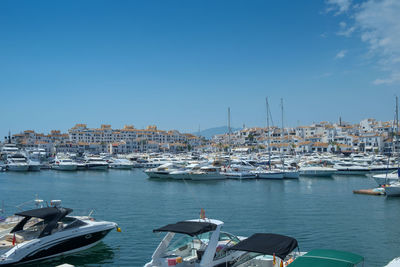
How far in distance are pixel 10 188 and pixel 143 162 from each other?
153 ft

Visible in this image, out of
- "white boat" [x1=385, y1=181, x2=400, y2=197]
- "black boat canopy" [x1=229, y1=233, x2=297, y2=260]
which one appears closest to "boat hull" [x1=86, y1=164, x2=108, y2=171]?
"white boat" [x1=385, y1=181, x2=400, y2=197]

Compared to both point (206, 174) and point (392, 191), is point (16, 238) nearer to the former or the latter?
point (392, 191)

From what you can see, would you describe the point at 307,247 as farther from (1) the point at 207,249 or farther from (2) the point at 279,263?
(1) the point at 207,249

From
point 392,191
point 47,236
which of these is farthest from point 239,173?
point 47,236

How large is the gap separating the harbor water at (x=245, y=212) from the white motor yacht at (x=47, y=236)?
586 mm

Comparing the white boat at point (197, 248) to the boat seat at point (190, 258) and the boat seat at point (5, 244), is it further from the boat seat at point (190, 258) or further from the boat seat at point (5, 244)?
the boat seat at point (5, 244)

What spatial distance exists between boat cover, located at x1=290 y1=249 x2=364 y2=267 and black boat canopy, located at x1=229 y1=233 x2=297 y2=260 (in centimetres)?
81

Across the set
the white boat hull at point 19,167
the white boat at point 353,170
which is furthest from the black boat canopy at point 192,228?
the white boat hull at point 19,167

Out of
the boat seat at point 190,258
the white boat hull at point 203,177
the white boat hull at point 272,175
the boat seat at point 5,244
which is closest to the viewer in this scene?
the boat seat at point 190,258

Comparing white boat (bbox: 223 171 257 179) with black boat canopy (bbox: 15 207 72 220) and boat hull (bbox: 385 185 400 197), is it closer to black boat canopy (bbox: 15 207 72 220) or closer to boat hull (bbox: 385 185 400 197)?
boat hull (bbox: 385 185 400 197)

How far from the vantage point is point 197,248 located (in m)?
13.2

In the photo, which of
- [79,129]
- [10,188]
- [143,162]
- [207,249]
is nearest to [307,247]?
[207,249]

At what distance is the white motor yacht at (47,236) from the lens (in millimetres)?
14711

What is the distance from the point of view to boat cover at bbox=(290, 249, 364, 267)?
1012 cm
